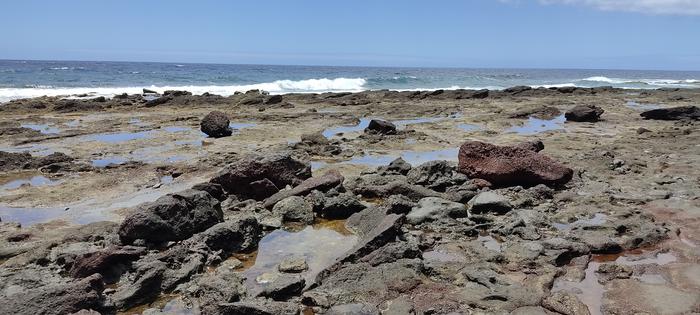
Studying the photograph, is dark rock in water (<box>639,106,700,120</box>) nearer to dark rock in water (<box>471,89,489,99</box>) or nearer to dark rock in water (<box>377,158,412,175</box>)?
dark rock in water (<box>471,89,489,99</box>)

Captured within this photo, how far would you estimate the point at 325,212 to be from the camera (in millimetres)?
7805

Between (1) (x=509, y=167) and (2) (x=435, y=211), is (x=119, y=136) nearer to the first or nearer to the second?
(2) (x=435, y=211)

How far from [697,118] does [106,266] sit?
791 inches

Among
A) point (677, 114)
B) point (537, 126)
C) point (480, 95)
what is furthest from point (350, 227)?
point (480, 95)

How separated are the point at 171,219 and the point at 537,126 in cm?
1451

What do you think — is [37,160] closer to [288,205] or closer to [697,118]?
[288,205]

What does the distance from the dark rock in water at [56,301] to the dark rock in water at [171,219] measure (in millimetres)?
1690

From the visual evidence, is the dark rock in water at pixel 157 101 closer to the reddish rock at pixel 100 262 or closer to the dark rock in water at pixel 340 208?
the dark rock in water at pixel 340 208

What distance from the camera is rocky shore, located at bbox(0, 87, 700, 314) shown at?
4.95m

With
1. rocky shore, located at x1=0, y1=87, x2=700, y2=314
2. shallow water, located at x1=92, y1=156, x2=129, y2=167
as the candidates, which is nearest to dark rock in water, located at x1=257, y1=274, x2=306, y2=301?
rocky shore, located at x1=0, y1=87, x2=700, y2=314

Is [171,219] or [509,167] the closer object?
[171,219]

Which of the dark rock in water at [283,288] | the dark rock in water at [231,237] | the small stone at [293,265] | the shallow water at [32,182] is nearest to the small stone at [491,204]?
the small stone at [293,265]

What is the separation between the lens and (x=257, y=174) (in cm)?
891

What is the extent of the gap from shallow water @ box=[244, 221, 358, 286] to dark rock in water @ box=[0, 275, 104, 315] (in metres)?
1.54
